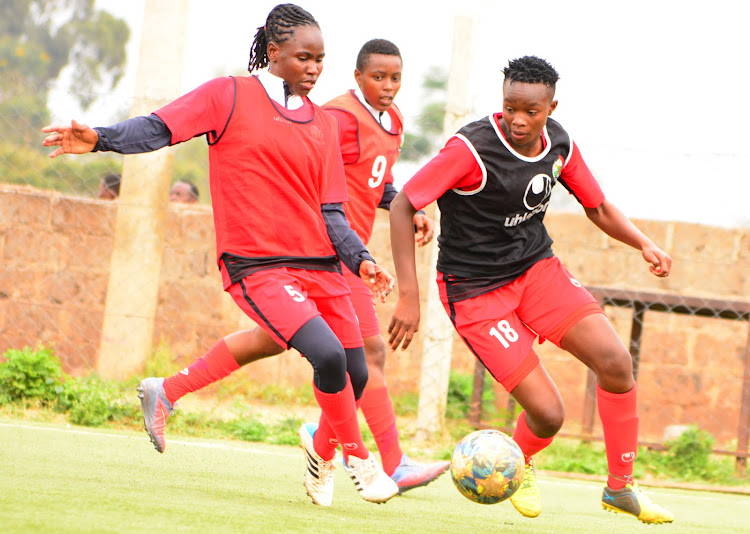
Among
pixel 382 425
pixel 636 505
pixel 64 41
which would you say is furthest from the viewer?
pixel 64 41

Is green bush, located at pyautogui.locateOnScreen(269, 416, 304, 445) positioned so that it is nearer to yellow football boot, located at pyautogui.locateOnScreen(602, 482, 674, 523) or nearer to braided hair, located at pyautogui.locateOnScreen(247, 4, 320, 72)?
yellow football boot, located at pyautogui.locateOnScreen(602, 482, 674, 523)

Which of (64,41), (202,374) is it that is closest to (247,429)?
(202,374)

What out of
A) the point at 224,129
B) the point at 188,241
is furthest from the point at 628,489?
the point at 188,241

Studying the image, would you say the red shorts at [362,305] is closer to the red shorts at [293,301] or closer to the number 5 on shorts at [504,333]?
the red shorts at [293,301]

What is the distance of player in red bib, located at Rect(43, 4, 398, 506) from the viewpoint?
382 centimetres

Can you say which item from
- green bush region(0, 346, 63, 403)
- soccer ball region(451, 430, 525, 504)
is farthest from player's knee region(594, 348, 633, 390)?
green bush region(0, 346, 63, 403)

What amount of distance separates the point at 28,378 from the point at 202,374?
9.53ft

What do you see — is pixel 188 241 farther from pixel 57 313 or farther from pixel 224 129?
pixel 224 129

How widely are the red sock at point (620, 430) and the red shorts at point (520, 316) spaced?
344 millimetres

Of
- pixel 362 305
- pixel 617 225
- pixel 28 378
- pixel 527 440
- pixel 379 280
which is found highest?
pixel 617 225

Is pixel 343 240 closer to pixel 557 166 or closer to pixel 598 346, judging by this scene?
pixel 557 166

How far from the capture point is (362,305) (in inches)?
194

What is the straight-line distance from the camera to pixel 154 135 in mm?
3746

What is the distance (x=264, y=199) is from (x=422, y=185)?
0.67 metres
